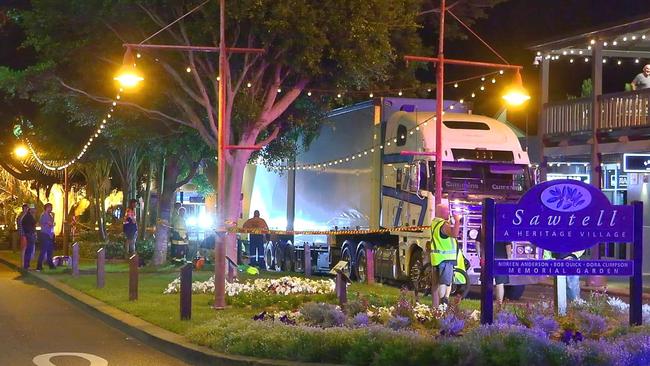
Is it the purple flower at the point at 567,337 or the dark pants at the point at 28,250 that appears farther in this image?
the dark pants at the point at 28,250

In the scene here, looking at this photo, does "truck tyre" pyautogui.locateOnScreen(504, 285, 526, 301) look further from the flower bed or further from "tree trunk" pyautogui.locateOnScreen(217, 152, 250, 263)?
"tree trunk" pyautogui.locateOnScreen(217, 152, 250, 263)

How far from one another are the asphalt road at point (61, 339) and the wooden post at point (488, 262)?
3807 mm

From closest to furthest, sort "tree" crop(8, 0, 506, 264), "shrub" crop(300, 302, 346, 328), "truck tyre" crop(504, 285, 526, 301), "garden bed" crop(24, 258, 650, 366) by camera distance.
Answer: "garden bed" crop(24, 258, 650, 366)
"shrub" crop(300, 302, 346, 328)
"truck tyre" crop(504, 285, 526, 301)
"tree" crop(8, 0, 506, 264)

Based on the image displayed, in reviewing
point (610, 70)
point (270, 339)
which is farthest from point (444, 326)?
point (610, 70)

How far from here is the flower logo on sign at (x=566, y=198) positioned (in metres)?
10.7

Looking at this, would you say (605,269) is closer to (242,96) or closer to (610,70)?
(242,96)

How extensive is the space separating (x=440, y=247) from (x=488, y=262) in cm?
422

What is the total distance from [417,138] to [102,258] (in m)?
7.25

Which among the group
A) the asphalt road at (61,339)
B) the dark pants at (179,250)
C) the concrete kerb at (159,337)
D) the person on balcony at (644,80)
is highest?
the person on balcony at (644,80)

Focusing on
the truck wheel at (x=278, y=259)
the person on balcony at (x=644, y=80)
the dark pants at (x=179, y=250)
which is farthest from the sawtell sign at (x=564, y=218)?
the dark pants at (x=179, y=250)

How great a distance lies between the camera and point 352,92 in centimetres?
2502

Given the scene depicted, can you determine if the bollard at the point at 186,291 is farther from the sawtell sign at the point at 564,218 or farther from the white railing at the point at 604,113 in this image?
the white railing at the point at 604,113

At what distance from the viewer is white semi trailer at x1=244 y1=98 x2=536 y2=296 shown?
66.9 feet

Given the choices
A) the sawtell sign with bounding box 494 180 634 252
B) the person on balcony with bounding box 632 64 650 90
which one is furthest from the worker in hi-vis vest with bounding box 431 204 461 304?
the person on balcony with bounding box 632 64 650 90
